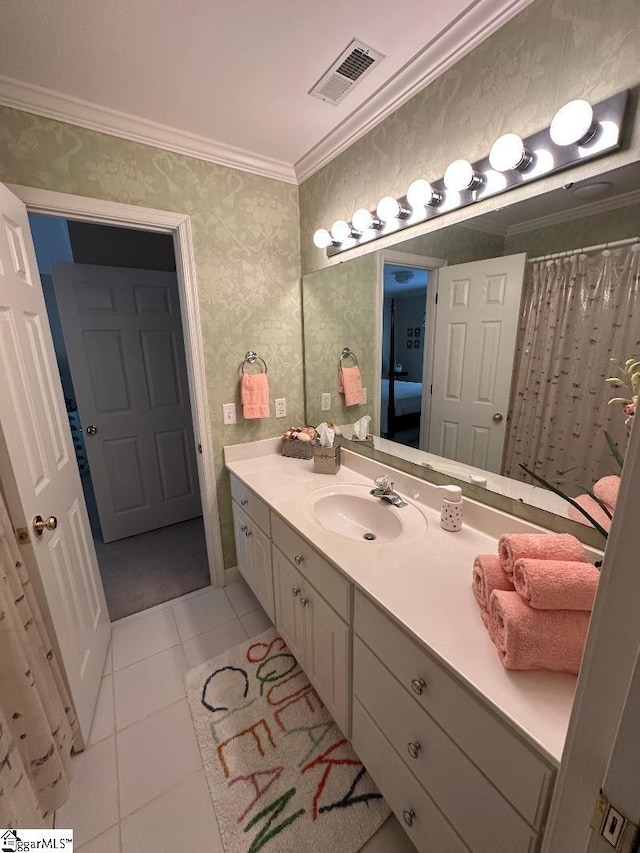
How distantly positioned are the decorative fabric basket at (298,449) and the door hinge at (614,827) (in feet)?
5.38

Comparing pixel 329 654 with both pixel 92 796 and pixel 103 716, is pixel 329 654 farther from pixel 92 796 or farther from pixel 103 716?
pixel 103 716

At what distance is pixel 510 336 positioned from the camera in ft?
3.72

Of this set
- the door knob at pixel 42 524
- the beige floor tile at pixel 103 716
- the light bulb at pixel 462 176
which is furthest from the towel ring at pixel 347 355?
the beige floor tile at pixel 103 716

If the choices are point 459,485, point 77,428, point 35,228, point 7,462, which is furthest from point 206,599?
point 35,228

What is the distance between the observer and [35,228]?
314 centimetres

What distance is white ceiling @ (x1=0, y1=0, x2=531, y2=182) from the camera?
97 cm

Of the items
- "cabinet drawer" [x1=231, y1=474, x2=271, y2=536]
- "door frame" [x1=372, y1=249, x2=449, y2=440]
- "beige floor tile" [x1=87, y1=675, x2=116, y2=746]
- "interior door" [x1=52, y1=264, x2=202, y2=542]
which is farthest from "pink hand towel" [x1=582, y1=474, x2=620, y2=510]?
"interior door" [x1=52, y1=264, x2=202, y2=542]

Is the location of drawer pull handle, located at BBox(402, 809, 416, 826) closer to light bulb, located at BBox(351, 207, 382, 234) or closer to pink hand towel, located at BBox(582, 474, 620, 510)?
pink hand towel, located at BBox(582, 474, 620, 510)

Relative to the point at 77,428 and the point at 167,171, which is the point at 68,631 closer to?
the point at 167,171

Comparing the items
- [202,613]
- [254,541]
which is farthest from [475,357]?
[202,613]

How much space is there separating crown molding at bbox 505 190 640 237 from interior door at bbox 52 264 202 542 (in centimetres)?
232

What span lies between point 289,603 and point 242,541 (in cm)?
56

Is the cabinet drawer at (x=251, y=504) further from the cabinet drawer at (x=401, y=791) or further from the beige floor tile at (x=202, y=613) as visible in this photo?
the cabinet drawer at (x=401, y=791)

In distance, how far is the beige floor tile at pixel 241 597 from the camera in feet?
6.33
